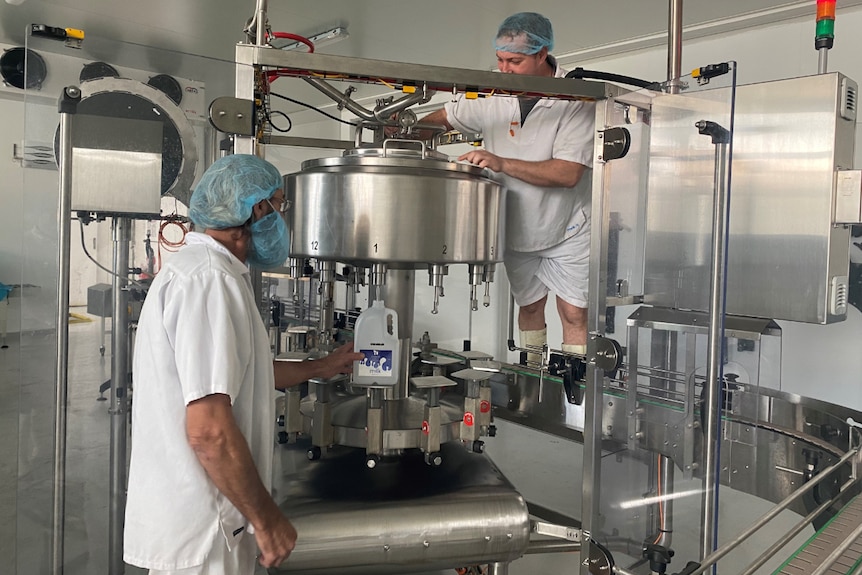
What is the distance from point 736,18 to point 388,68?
2.59 metres

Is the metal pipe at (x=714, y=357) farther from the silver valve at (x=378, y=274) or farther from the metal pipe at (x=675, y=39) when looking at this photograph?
the silver valve at (x=378, y=274)

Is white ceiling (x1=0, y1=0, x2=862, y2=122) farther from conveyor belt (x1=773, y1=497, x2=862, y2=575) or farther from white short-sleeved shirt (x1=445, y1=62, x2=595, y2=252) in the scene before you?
conveyor belt (x1=773, y1=497, x2=862, y2=575)

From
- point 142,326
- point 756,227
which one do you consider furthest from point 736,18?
point 142,326

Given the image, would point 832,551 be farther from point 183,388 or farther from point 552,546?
point 183,388

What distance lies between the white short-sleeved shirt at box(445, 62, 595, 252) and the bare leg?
20 centimetres

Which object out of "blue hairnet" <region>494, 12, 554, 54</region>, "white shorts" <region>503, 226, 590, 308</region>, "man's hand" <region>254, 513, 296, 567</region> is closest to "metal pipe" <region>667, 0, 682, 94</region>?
"blue hairnet" <region>494, 12, 554, 54</region>

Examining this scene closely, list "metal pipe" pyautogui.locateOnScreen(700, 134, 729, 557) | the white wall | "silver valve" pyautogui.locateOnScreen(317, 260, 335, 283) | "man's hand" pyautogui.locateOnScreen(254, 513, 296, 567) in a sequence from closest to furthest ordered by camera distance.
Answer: "man's hand" pyautogui.locateOnScreen(254, 513, 296, 567), "metal pipe" pyautogui.locateOnScreen(700, 134, 729, 557), "silver valve" pyautogui.locateOnScreen(317, 260, 335, 283), the white wall

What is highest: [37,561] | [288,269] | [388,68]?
[388,68]

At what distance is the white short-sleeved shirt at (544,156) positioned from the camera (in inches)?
57.9

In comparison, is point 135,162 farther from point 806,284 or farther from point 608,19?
point 608,19

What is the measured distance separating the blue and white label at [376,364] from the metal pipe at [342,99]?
58 cm

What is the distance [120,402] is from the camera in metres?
1.34

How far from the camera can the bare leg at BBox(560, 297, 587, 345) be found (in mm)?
1697

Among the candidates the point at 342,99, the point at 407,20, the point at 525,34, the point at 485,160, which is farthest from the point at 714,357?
the point at 407,20
